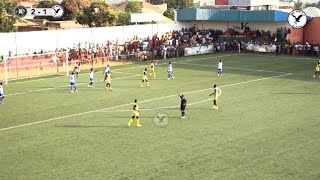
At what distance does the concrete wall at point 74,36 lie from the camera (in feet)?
150

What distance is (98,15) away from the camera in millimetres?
68562

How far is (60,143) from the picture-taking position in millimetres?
21031

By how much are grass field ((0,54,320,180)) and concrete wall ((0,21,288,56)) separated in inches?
319

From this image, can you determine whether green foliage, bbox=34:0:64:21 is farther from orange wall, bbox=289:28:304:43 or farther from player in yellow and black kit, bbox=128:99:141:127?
player in yellow and black kit, bbox=128:99:141:127

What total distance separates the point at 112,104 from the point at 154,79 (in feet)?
32.0

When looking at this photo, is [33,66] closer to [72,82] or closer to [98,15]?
[72,82]

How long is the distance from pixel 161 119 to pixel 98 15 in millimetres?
45789

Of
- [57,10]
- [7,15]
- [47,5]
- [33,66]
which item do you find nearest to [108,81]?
[33,66]

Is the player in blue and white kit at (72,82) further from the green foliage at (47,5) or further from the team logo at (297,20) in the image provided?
the green foliage at (47,5)

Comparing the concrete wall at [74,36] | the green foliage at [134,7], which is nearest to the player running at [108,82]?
the concrete wall at [74,36]

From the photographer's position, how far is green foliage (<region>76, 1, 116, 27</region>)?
225 feet

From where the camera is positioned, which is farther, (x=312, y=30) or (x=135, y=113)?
(x=312, y=30)

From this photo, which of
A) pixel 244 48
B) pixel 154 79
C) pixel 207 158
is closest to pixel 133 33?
pixel 244 48

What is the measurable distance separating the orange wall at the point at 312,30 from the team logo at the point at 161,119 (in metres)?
35.7
